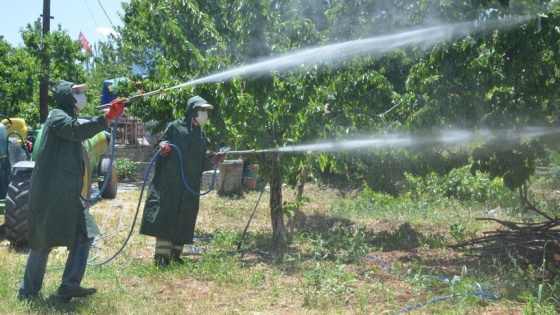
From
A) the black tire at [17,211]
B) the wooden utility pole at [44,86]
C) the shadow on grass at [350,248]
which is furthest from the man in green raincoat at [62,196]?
the wooden utility pole at [44,86]

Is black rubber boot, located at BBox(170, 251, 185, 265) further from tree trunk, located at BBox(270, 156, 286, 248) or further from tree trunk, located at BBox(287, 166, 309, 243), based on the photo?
tree trunk, located at BBox(287, 166, 309, 243)

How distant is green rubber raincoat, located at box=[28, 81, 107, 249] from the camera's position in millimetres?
6094

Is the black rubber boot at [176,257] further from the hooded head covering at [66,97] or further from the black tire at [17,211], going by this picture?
the hooded head covering at [66,97]

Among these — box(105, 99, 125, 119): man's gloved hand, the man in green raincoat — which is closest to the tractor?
the man in green raincoat

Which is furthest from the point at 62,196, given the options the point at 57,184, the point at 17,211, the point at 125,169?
the point at 125,169

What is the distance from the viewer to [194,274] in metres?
7.43

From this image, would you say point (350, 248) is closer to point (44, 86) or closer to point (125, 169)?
point (125, 169)

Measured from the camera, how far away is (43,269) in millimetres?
6344

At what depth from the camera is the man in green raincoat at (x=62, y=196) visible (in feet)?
19.9

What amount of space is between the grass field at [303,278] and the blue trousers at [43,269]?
0.16 meters

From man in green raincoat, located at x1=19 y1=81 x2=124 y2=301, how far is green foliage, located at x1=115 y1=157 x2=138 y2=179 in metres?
14.6

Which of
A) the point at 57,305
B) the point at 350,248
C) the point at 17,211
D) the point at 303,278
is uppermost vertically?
the point at 17,211

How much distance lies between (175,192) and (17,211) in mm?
2222

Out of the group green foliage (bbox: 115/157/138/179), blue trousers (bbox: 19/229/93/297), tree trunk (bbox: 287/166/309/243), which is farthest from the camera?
green foliage (bbox: 115/157/138/179)
